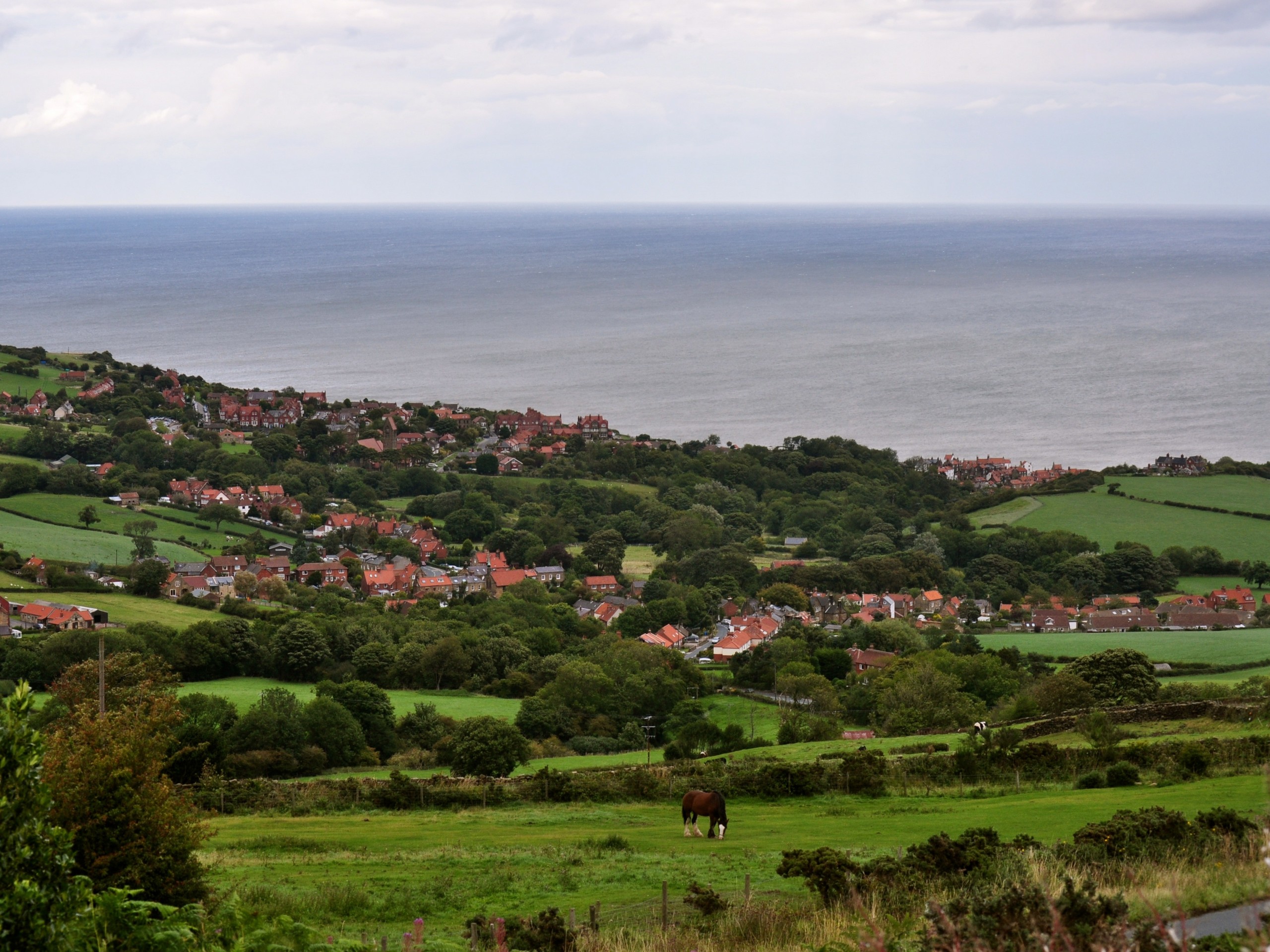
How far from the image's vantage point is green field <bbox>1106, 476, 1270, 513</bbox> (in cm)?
5112

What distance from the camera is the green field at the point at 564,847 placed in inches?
384

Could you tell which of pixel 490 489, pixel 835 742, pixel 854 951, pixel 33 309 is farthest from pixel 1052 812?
pixel 33 309

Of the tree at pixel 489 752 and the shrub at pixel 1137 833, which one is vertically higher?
the shrub at pixel 1137 833

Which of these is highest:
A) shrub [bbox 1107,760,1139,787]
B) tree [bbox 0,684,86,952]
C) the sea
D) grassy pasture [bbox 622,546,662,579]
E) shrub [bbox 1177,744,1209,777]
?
the sea

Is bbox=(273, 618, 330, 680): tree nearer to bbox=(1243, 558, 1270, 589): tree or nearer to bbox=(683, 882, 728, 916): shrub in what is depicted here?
bbox=(683, 882, 728, 916): shrub

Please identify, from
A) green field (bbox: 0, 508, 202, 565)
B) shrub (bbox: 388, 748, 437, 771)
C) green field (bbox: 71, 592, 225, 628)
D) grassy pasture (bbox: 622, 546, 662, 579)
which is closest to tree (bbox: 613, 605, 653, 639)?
grassy pasture (bbox: 622, 546, 662, 579)

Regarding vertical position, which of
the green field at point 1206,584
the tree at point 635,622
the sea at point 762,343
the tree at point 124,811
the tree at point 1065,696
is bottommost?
the tree at point 635,622

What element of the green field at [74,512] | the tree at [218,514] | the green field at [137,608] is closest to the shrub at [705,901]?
the green field at [137,608]

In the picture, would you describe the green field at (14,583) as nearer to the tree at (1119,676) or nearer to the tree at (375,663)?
the tree at (375,663)

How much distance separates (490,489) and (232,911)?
2072 inches

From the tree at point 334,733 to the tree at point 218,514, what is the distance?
1191 inches

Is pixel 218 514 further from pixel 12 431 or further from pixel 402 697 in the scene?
pixel 402 697

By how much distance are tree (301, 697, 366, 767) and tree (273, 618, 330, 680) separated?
7.55 meters

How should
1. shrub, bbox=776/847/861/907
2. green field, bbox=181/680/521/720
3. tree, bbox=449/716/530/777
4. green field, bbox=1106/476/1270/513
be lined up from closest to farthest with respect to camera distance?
1. shrub, bbox=776/847/861/907
2. tree, bbox=449/716/530/777
3. green field, bbox=181/680/521/720
4. green field, bbox=1106/476/1270/513
